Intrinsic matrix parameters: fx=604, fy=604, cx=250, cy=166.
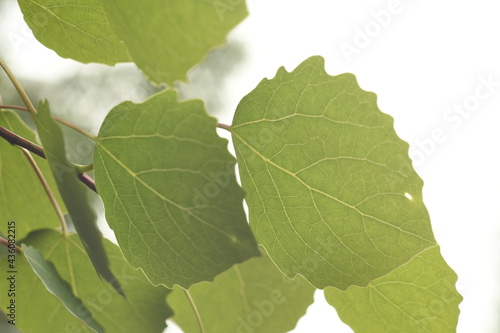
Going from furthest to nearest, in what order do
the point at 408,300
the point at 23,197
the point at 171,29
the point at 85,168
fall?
the point at 23,197
the point at 408,300
the point at 85,168
the point at 171,29

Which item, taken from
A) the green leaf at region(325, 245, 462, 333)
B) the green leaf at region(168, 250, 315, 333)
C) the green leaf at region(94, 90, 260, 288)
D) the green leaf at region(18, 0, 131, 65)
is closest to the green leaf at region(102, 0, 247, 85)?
the green leaf at region(94, 90, 260, 288)

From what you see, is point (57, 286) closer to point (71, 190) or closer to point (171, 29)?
point (71, 190)

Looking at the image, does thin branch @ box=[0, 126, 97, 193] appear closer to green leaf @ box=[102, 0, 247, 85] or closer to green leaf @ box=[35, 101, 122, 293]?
green leaf @ box=[35, 101, 122, 293]

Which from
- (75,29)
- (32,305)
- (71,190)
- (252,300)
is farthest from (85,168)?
(252,300)

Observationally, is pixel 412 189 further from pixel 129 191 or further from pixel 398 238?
pixel 129 191

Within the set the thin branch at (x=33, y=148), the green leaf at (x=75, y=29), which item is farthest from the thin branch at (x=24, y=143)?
the green leaf at (x=75, y=29)

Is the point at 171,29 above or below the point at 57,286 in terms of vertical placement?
above

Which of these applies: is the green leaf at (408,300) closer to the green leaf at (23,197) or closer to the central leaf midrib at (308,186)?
the central leaf midrib at (308,186)

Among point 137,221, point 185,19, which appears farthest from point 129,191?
point 185,19
